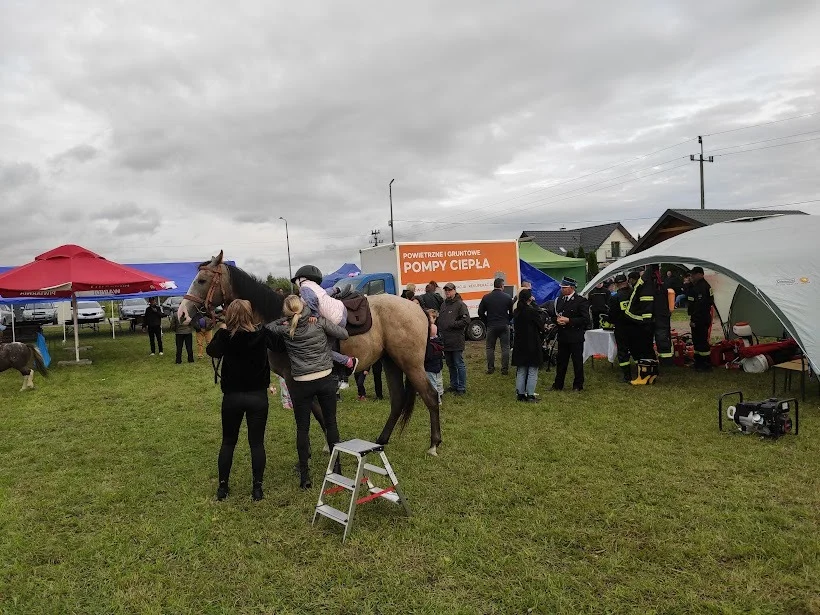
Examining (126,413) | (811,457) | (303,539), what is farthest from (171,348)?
(811,457)

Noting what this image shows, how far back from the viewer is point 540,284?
19.0 m

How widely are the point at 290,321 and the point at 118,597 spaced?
233 cm

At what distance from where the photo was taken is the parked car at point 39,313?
27.0 m

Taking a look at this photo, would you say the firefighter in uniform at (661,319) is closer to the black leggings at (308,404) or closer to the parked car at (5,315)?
the black leggings at (308,404)

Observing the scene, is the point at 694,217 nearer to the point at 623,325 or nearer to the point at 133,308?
the point at 623,325

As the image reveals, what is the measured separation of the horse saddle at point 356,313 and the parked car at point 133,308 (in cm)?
2450

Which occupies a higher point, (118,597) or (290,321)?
(290,321)

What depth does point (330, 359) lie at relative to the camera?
4934 millimetres

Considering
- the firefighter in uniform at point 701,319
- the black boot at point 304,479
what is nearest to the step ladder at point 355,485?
the black boot at point 304,479

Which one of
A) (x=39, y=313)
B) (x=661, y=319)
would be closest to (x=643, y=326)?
(x=661, y=319)

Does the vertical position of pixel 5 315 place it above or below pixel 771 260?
below

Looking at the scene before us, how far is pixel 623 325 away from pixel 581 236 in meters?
50.6

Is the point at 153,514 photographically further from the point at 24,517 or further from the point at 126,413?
the point at 126,413

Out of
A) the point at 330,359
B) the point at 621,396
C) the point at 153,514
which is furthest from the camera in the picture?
the point at 621,396
